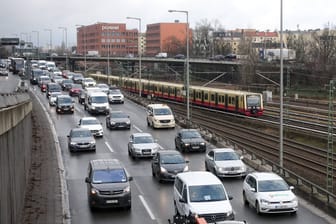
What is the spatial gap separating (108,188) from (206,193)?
3575mm

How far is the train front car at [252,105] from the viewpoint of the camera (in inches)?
1972

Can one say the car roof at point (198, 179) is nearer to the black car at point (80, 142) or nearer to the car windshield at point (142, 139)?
the car windshield at point (142, 139)

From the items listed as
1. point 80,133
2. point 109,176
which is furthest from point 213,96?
point 109,176

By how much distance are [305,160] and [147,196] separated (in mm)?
15017

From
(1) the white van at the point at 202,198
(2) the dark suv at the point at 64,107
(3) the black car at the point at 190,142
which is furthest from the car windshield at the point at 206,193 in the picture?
(2) the dark suv at the point at 64,107

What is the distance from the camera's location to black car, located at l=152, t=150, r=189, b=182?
23797 mm

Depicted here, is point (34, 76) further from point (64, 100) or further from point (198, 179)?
point (198, 179)

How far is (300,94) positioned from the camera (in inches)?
2928

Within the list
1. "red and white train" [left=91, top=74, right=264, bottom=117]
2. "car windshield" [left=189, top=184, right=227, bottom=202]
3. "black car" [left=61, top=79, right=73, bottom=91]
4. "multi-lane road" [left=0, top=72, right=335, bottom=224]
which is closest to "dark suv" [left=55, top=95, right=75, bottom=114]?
"red and white train" [left=91, top=74, right=264, bottom=117]

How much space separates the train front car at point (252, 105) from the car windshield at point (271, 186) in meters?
30.8

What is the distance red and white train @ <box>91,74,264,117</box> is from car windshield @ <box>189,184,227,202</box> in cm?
3288

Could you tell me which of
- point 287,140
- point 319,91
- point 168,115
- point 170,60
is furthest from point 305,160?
point 170,60

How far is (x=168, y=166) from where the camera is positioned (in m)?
24.0

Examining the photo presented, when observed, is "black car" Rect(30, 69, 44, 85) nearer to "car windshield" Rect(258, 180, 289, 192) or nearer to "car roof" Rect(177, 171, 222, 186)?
"car windshield" Rect(258, 180, 289, 192)
